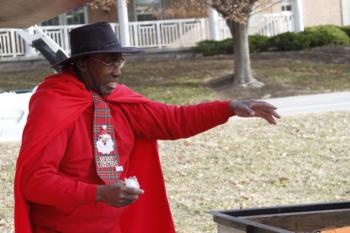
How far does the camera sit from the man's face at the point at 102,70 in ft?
13.6

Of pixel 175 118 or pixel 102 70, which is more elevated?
pixel 102 70

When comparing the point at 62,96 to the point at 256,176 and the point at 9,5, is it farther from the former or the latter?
the point at 256,176

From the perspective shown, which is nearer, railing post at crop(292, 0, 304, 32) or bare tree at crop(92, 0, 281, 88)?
bare tree at crop(92, 0, 281, 88)

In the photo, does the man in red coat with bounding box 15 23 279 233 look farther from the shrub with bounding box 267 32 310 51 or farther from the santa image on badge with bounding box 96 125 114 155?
the shrub with bounding box 267 32 310 51

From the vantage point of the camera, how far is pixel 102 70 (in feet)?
13.6

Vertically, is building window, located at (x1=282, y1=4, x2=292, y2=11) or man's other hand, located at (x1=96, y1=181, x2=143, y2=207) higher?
building window, located at (x1=282, y1=4, x2=292, y2=11)

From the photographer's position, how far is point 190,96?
19.7 metres

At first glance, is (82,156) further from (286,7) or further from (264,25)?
(286,7)

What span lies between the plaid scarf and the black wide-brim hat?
22 cm

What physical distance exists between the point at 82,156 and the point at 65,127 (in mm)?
170

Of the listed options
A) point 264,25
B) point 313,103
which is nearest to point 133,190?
point 313,103

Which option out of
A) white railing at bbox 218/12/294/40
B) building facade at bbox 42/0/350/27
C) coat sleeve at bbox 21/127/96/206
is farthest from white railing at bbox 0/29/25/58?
coat sleeve at bbox 21/127/96/206

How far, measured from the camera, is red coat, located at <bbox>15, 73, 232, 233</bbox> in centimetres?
386

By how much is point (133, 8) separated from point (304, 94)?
14.2m
